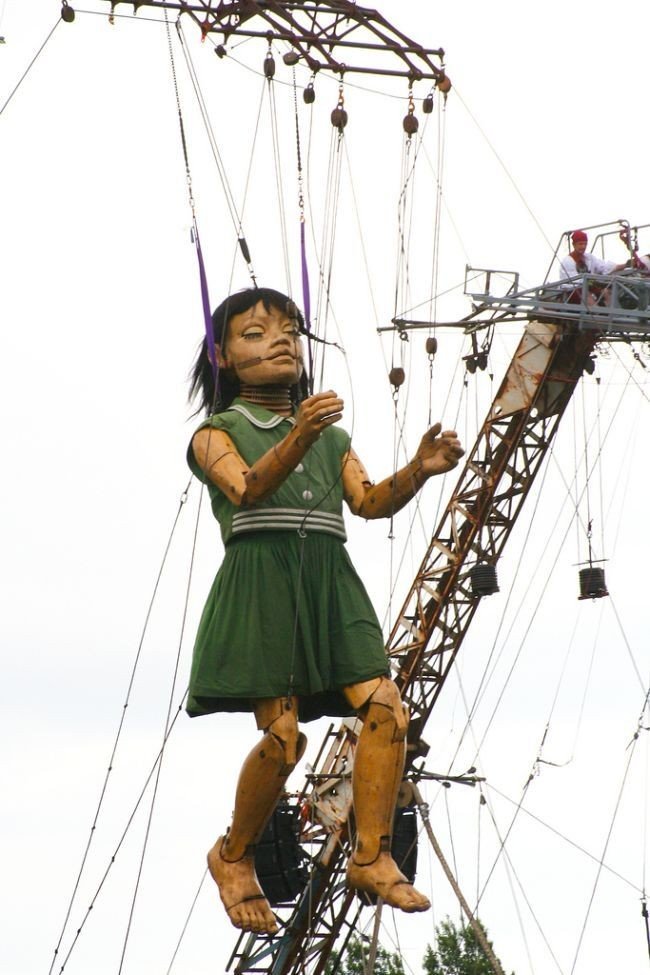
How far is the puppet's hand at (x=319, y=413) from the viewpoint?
1309 centimetres

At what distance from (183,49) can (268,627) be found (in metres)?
3.08

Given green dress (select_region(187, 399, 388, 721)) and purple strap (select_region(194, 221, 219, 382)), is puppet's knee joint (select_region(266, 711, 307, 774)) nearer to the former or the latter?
green dress (select_region(187, 399, 388, 721))

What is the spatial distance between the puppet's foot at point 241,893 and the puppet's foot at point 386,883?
47 centimetres

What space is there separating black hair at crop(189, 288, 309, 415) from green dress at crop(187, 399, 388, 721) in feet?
1.28

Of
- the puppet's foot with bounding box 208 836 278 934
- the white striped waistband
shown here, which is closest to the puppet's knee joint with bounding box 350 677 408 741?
the white striped waistband

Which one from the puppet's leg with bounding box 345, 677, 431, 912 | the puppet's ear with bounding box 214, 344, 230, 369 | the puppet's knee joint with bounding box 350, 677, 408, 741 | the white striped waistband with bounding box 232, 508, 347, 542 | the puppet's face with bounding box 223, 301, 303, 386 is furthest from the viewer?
the puppet's ear with bounding box 214, 344, 230, 369

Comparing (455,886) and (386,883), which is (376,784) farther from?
(455,886)

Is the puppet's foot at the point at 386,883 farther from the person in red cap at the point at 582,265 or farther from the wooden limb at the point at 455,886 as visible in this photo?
the person in red cap at the point at 582,265

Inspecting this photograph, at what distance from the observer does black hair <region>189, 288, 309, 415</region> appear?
1429cm

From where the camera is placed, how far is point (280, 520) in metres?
13.9

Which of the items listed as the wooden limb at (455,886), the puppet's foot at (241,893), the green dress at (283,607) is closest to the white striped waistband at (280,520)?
the green dress at (283,607)

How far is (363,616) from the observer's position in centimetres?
1387

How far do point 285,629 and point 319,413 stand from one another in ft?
3.90

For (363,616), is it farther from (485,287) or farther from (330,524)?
(485,287)
